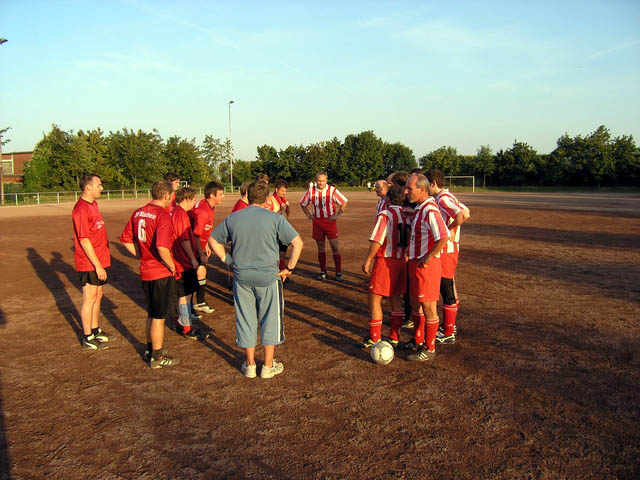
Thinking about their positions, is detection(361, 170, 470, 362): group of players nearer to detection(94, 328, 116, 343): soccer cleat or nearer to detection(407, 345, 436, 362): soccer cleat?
detection(407, 345, 436, 362): soccer cleat

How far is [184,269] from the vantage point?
5.79m

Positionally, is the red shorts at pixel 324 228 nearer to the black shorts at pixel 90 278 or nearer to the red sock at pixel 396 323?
the red sock at pixel 396 323

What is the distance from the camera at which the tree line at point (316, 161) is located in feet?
139

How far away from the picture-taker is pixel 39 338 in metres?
5.83

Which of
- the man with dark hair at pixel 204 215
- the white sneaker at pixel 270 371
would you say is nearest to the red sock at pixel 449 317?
the white sneaker at pixel 270 371

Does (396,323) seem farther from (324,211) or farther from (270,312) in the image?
(324,211)

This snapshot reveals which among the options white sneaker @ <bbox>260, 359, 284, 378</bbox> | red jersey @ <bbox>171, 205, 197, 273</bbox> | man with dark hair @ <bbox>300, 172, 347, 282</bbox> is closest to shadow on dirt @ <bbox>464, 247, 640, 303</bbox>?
man with dark hair @ <bbox>300, 172, 347, 282</bbox>

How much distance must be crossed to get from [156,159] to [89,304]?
1880 inches

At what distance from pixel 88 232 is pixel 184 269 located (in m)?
1.26

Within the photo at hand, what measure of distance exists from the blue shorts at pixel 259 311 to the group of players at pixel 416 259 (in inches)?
44.7

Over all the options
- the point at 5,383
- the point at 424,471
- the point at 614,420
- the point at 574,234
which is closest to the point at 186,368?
the point at 5,383

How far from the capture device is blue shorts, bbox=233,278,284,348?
434 centimetres

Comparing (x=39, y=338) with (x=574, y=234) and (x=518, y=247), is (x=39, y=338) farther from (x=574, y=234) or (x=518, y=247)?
(x=574, y=234)

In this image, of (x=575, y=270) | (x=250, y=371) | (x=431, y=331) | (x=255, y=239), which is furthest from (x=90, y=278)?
(x=575, y=270)
